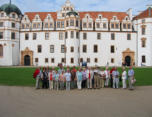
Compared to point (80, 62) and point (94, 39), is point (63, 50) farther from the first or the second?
point (94, 39)

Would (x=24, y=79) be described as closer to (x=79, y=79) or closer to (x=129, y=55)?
(x=79, y=79)

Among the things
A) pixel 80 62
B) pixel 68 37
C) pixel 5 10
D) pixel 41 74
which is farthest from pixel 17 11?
pixel 41 74

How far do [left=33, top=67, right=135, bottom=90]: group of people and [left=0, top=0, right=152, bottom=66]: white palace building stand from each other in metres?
27.5

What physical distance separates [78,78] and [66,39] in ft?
95.0

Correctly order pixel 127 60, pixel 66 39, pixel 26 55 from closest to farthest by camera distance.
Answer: pixel 66 39 < pixel 26 55 < pixel 127 60

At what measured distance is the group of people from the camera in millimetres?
13039

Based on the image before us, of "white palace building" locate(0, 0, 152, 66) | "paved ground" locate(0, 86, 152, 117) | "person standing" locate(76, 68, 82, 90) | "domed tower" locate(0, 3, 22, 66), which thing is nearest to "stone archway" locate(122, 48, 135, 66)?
"white palace building" locate(0, 0, 152, 66)

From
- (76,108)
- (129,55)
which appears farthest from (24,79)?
(129,55)

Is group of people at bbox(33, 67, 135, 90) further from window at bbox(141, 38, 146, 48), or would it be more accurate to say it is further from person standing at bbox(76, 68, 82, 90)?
window at bbox(141, 38, 146, 48)

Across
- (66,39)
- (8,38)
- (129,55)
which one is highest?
(8,38)

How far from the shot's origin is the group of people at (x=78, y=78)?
13039mm

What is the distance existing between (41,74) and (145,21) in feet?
118

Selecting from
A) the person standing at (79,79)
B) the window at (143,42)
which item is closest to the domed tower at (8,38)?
the window at (143,42)

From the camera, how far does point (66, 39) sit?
136ft
